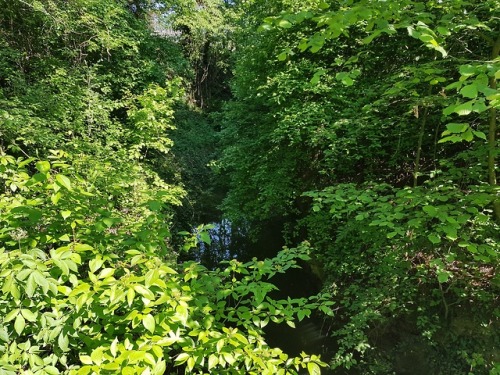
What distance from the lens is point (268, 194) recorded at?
618 centimetres

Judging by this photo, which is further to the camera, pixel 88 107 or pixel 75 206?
pixel 88 107

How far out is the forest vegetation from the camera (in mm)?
1364

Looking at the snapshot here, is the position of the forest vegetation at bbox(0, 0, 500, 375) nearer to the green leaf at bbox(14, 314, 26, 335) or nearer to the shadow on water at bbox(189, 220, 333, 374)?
the green leaf at bbox(14, 314, 26, 335)

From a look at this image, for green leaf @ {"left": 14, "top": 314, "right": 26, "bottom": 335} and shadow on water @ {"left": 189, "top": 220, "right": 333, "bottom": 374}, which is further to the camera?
shadow on water @ {"left": 189, "top": 220, "right": 333, "bottom": 374}

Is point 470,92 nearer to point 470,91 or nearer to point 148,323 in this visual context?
point 470,91

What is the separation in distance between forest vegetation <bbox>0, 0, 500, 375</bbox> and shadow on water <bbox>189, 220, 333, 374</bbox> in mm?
174

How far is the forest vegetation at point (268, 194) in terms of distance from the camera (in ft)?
4.48

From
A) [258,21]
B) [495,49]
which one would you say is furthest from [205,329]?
[258,21]

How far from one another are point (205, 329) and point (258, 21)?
24.5ft

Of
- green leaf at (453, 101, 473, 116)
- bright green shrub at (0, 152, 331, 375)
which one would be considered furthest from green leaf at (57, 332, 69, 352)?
green leaf at (453, 101, 473, 116)

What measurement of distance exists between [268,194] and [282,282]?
9.03 feet

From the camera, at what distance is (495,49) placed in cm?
261

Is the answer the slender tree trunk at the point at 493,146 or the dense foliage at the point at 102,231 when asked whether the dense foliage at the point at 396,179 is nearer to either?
the slender tree trunk at the point at 493,146

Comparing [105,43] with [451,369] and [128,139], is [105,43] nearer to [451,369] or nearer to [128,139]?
[128,139]
